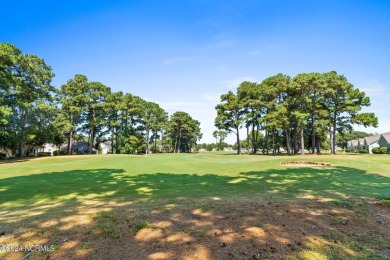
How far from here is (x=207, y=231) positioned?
3996mm

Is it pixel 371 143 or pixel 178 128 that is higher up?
pixel 178 128

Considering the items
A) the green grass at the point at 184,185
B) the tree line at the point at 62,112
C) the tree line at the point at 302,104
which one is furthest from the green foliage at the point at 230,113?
the green grass at the point at 184,185

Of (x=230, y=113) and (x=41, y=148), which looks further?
(x=41, y=148)

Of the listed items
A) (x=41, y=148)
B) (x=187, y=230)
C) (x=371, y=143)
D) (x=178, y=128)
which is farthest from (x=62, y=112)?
(x=371, y=143)

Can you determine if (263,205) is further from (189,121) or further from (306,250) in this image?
(189,121)

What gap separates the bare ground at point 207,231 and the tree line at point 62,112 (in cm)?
2818

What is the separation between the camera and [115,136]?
186ft

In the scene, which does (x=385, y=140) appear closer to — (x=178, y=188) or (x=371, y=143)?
(x=371, y=143)

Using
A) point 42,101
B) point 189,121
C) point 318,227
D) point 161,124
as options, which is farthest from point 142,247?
point 189,121

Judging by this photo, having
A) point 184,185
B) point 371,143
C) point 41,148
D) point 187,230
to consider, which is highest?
point 371,143

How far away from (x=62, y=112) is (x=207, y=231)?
5145 centimetres

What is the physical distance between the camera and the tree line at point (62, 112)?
106 feet

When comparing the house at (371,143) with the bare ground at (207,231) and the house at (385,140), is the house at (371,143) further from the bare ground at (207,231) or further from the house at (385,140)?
the bare ground at (207,231)

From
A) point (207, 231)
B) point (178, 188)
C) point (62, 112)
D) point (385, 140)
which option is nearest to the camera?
point (207, 231)
